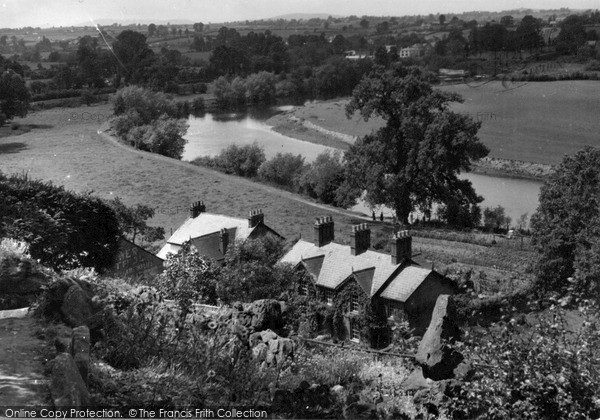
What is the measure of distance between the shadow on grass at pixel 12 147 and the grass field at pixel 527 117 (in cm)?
2502

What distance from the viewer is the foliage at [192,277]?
53.2ft

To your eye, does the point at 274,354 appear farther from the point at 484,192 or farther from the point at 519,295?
the point at 484,192

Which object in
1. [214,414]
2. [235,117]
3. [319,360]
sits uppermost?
[214,414]

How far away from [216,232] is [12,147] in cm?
3357

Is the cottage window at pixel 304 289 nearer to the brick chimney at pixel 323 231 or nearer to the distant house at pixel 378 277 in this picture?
the distant house at pixel 378 277

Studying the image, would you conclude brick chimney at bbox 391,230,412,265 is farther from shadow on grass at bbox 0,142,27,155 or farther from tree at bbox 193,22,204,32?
tree at bbox 193,22,204,32

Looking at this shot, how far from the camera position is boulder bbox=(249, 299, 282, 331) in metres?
11.1

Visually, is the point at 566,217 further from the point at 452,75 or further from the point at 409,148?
the point at 452,75

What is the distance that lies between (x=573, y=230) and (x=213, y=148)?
133ft

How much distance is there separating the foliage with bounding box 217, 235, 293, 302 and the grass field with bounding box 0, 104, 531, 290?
10001 millimetres

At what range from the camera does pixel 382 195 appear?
3875 cm

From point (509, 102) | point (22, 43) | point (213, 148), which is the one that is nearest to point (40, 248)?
point (213, 148)

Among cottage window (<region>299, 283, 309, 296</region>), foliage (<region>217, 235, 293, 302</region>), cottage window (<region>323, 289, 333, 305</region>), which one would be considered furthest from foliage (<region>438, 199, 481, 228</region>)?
cottage window (<region>323, 289, 333, 305</region>)

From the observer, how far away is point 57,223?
1542 centimetres
